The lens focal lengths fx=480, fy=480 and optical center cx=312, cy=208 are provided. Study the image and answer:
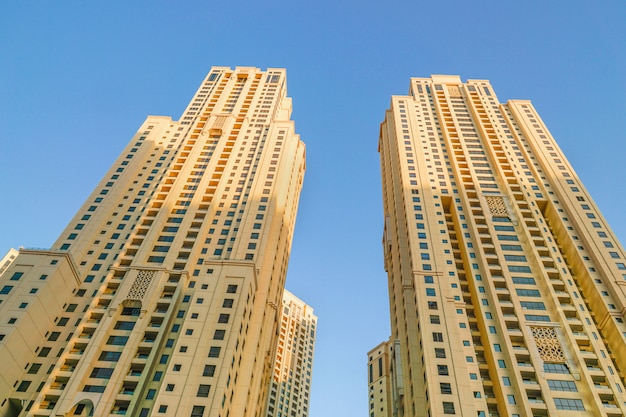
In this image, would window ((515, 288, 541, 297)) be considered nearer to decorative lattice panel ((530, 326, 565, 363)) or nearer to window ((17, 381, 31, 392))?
decorative lattice panel ((530, 326, 565, 363))

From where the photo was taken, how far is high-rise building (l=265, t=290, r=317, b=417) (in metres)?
106

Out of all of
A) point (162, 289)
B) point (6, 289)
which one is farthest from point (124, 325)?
point (6, 289)

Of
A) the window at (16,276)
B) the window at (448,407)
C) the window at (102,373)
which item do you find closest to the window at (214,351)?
the window at (102,373)

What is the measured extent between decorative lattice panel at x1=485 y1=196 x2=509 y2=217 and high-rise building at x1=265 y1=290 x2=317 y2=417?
5603 cm

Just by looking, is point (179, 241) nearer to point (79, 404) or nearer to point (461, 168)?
point (79, 404)

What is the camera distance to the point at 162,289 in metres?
61.4

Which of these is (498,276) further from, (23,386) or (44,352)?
(23,386)

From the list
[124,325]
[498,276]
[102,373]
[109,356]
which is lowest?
[102,373]

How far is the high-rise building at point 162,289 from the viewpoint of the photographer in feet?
161

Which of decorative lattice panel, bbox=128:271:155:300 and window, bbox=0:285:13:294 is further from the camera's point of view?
decorative lattice panel, bbox=128:271:155:300

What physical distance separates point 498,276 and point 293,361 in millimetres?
66181

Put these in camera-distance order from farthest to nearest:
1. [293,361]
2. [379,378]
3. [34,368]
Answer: [293,361] < [379,378] < [34,368]

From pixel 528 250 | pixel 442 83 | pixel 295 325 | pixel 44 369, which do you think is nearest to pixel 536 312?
pixel 528 250

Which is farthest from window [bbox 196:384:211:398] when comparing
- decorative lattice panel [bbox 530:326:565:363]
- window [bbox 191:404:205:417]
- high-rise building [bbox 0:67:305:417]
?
decorative lattice panel [bbox 530:326:565:363]
